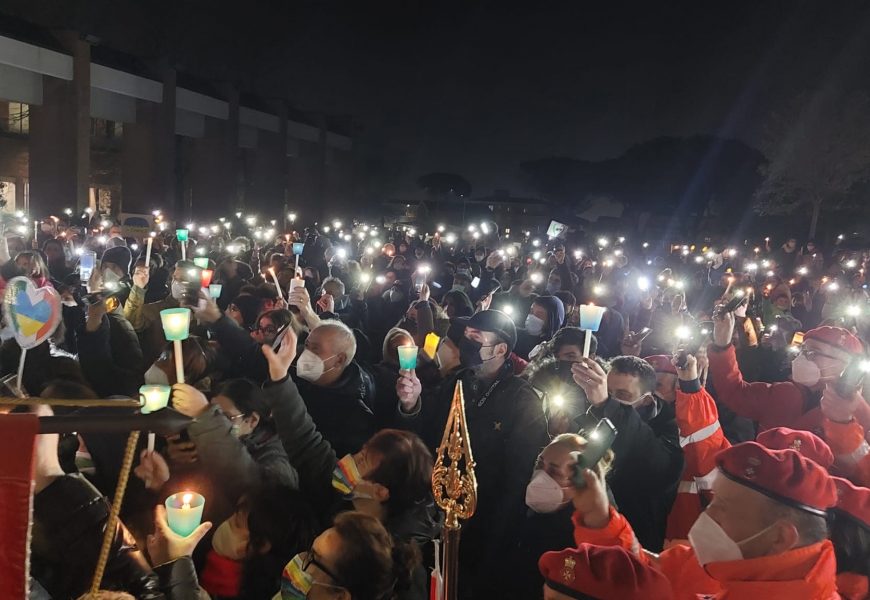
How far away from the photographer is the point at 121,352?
5.53 m

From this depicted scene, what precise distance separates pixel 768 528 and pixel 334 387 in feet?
9.49

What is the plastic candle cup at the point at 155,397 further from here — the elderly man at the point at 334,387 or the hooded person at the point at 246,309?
the hooded person at the point at 246,309

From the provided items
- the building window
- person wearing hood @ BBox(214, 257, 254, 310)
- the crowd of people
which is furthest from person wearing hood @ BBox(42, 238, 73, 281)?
the building window

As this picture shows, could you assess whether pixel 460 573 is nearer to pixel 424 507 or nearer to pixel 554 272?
pixel 424 507

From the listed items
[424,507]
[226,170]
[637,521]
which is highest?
[226,170]

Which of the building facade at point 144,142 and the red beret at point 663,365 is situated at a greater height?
the building facade at point 144,142

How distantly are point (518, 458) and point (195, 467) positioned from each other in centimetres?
178

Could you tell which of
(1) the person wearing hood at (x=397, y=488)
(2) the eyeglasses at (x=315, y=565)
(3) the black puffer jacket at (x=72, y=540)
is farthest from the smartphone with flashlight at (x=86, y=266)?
(2) the eyeglasses at (x=315, y=565)

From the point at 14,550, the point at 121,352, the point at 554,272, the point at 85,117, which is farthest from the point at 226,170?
the point at 14,550

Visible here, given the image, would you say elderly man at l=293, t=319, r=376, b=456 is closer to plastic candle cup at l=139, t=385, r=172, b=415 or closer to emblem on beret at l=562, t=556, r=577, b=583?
plastic candle cup at l=139, t=385, r=172, b=415

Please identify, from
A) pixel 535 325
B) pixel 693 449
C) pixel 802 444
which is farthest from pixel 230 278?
pixel 802 444

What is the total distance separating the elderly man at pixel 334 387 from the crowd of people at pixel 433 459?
0.01m

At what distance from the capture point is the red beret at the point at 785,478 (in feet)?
7.43

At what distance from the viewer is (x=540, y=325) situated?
23.5ft
